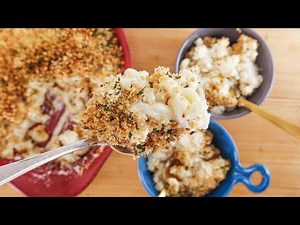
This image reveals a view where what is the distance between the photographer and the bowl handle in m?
1.24

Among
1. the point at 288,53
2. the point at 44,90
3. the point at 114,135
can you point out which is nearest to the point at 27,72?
the point at 44,90

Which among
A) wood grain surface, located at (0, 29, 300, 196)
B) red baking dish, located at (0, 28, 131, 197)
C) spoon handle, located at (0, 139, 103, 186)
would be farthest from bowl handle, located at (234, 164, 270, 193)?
spoon handle, located at (0, 139, 103, 186)

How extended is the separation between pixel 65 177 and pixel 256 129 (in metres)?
0.54

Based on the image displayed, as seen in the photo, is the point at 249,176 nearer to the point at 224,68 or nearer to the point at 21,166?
the point at 224,68

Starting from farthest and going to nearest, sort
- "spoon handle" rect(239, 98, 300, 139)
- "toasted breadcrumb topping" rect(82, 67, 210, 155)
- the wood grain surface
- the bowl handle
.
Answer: the wood grain surface < the bowl handle < "spoon handle" rect(239, 98, 300, 139) < "toasted breadcrumb topping" rect(82, 67, 210, 155)

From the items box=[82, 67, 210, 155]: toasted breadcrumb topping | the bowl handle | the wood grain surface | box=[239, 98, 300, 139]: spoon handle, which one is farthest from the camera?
the wood grain surface

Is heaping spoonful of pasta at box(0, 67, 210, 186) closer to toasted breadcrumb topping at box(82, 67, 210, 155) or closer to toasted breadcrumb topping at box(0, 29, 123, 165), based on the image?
toasted breadcrumb topping at box(82, 67, 210, 155)

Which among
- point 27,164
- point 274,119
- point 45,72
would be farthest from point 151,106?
point 45,72

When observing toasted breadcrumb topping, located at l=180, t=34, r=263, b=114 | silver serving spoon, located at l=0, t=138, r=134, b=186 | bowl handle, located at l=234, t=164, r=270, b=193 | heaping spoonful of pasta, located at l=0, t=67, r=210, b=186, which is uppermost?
toasted breadcrumb topping, located at l=180, t=34, r=263, b=114

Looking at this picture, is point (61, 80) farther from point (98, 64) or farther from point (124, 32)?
point (124, 32)

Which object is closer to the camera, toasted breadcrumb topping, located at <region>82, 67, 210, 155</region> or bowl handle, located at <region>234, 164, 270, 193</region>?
toasted breadcrumb topping, located at <region>82, 67, 210, 155</region>

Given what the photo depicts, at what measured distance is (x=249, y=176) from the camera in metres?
1.28

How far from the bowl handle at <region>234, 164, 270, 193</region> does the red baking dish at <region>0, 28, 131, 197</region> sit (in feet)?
1.09

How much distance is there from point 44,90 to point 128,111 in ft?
1.76
